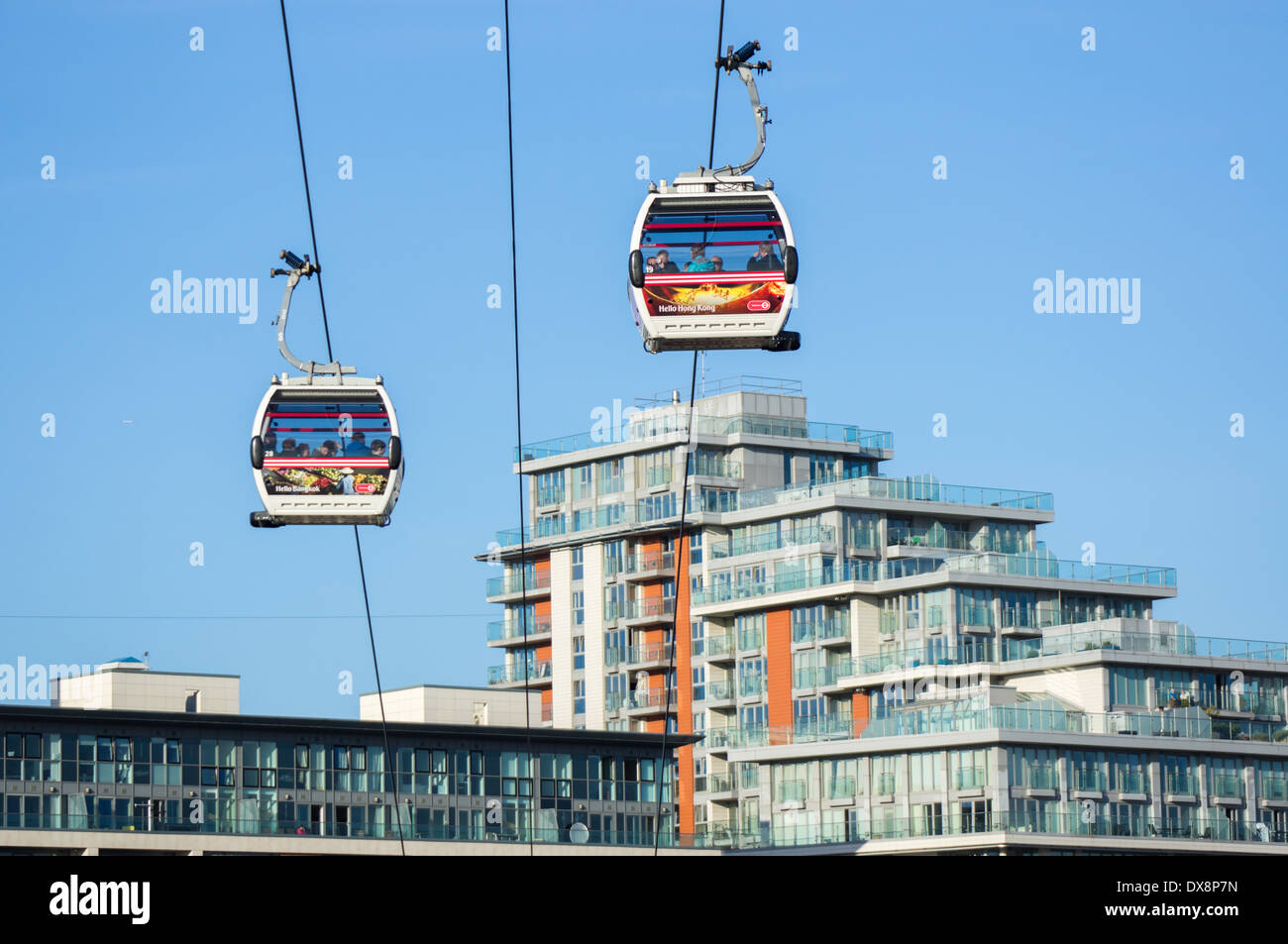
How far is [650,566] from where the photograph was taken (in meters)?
146

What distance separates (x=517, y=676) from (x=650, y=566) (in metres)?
12.0

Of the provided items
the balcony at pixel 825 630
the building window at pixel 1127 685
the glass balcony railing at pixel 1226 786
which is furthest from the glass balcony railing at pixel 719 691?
the glass balcony railing at pixel 1226 786

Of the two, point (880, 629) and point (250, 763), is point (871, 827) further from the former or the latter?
point (250, 763)

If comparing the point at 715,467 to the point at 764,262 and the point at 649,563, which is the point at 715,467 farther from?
the point at 764,262

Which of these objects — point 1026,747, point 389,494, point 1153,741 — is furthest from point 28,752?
point 389,494

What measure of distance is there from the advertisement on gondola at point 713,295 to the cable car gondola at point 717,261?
14 millimetres

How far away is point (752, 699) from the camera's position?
136 m

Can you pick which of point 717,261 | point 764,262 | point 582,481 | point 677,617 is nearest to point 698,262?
point 717,261

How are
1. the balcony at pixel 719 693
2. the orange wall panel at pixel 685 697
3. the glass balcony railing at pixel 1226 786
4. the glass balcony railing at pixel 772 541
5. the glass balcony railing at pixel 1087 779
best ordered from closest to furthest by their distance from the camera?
the glass balcony railing at pixel 1087 779, the glass balcony railing at pixel 1226 786, the glass balcony railing at pixel 772 541, the orange wall panel at pixel 685 697, the balcony at pixel 719 693

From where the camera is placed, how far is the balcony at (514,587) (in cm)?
15350

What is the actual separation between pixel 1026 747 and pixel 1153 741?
7744 mm

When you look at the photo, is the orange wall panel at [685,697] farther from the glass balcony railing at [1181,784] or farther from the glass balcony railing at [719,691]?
the glass balcony railing at [1181,784]

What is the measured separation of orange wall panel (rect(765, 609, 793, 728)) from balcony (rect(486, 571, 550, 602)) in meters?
21.7

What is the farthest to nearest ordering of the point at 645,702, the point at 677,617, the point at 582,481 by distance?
the point at 582,481
the point at 645,702
the point at 677,617
